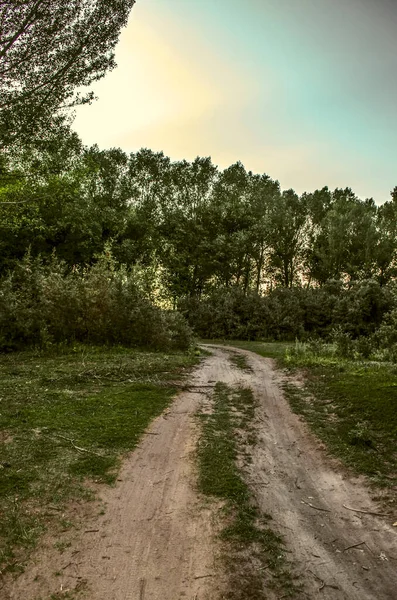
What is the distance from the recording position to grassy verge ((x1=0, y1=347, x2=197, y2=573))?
4434 mm

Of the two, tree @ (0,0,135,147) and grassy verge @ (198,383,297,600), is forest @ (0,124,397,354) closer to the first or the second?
tree @ (0,0,135,147)

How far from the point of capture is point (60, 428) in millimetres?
6641

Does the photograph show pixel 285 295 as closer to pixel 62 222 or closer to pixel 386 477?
pixel 62 222

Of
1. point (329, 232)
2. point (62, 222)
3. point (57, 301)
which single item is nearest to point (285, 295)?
point (329, 232)

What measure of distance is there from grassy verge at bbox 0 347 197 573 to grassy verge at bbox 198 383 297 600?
1240 millimetres

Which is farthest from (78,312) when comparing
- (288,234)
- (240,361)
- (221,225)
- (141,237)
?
(288,234)

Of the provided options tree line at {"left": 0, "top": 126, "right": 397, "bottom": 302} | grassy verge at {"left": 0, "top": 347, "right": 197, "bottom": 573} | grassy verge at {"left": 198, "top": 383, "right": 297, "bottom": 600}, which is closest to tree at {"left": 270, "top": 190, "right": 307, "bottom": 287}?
tree line at {"left": 0, "top": 126, "right": 397, "bottom": 302}

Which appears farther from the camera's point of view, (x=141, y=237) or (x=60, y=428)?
(x=141, y=237)

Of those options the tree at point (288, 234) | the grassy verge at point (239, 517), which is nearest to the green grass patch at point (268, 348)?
the grassy verge at point (239, 517)

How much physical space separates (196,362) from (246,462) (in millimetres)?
8583

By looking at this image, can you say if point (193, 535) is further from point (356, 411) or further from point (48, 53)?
point (48, 53)

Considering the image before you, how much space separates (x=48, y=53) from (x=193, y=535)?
1403cm

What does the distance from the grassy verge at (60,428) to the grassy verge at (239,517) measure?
1.24 m

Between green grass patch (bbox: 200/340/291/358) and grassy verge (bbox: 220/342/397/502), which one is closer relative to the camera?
grassy verge (bbox: 220/342/397/502)
